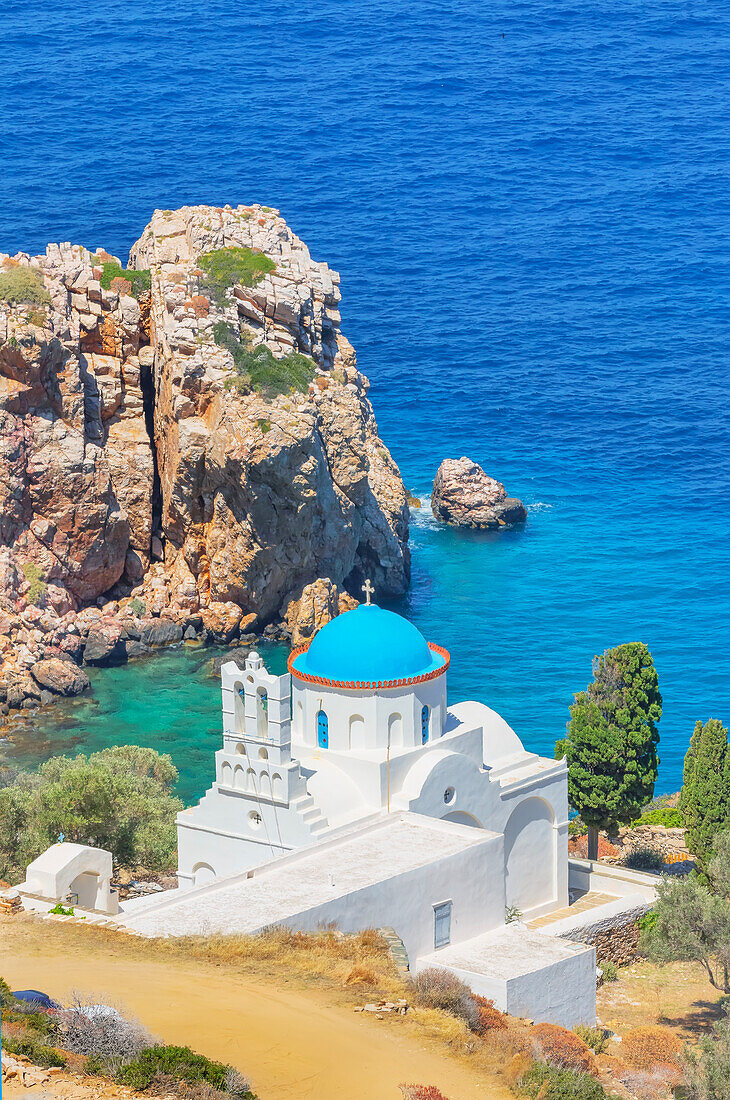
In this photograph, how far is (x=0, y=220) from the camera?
427 feet

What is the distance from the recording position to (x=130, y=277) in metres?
88.5

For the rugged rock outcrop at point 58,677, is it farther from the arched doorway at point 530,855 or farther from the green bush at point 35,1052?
the green bush at point 35,1052

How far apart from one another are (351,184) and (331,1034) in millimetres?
117870

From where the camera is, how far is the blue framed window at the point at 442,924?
150 feet

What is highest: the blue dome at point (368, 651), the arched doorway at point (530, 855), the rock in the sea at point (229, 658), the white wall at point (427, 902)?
the blue dome at point (368, 651)

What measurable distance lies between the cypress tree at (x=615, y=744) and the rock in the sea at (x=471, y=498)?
4032cm

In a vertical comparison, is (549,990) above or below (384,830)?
below

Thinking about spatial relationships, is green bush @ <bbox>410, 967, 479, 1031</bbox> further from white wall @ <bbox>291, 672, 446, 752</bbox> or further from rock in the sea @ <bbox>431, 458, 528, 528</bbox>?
rock in the sea @ <bbox>431, 458, 528, 528</bbox>

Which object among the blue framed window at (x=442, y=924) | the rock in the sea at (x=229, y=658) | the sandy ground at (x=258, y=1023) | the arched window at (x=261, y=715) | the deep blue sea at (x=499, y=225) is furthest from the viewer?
the deep blue sea at (x=499, y=225)

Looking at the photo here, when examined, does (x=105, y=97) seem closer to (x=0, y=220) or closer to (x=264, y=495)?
(x=0, y=220)

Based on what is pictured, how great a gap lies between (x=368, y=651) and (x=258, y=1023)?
1436cm

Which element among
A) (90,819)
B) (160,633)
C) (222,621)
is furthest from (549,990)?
(160,633)

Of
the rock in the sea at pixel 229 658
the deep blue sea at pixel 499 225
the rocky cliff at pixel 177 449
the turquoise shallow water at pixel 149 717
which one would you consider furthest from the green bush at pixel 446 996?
the rocky cliff at pixel 177 449

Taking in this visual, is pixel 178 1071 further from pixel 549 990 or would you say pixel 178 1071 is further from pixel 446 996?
pixel 549 990
